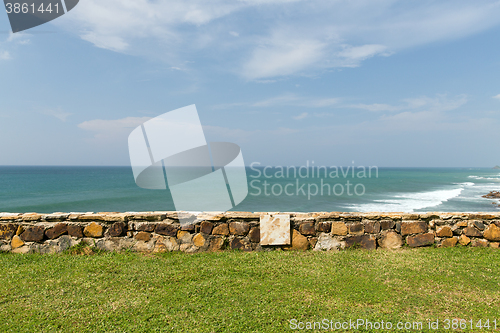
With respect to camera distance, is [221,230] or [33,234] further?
[221,230]

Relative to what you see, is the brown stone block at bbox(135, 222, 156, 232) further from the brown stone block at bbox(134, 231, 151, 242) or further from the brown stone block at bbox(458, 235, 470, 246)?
the brown stone block at bbox(458, 235, 470, 246)

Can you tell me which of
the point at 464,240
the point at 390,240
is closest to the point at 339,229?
the point at 390,240

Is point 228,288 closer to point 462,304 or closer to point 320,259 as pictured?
point 320,259

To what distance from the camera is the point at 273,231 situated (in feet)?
16.4

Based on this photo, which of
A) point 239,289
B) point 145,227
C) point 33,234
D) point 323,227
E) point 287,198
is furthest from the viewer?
point 287,198

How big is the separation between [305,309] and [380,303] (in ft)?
2.90

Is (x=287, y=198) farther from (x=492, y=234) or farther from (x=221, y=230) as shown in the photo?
(x=221, y=230)

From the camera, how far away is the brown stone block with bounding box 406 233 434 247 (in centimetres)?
516

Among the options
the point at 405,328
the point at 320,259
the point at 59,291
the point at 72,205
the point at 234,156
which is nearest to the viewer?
the point at 405,328

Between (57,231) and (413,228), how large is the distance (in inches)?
245

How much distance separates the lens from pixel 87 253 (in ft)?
16.0

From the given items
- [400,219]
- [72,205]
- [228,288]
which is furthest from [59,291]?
[72,205]

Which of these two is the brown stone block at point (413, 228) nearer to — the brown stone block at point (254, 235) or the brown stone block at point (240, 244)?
the brown stone block at point (254, 235)

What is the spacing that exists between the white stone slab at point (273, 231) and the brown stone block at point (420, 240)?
218 cm
